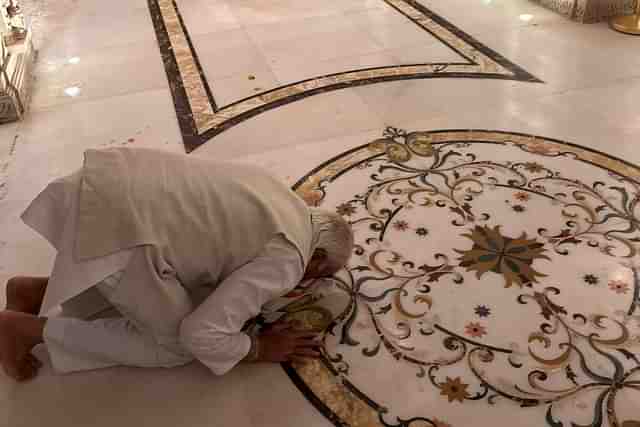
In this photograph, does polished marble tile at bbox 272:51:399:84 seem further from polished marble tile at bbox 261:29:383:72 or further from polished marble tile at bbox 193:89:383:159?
polished marble tile at bbox 193:89:383:159

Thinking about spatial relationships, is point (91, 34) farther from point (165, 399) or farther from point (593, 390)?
point (593, 390)

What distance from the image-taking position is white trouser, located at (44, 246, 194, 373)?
4.32ft

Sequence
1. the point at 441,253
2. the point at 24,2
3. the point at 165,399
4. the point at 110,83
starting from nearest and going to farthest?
the point at 165,399
the point at 441,253
the point at 110,83
the point at 24,2

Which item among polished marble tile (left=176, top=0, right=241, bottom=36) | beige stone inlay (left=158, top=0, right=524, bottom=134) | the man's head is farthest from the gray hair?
polished marble tile (left=176, top=0, right=241, bottom=36)

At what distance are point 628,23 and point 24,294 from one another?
3.17 metres

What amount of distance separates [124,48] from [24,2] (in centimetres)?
138

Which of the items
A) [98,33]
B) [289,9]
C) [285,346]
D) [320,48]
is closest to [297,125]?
[320,48]

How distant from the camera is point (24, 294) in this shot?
63.9 inches

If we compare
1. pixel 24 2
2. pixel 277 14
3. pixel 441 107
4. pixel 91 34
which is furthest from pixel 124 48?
pixel 441 107

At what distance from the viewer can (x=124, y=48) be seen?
3.39 metres

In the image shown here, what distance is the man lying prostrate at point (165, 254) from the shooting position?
126 cm

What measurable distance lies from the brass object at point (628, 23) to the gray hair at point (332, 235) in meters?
2.45

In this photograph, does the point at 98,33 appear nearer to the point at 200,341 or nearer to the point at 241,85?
the point at 241,85

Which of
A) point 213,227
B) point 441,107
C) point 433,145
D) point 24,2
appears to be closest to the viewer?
point 213,227
